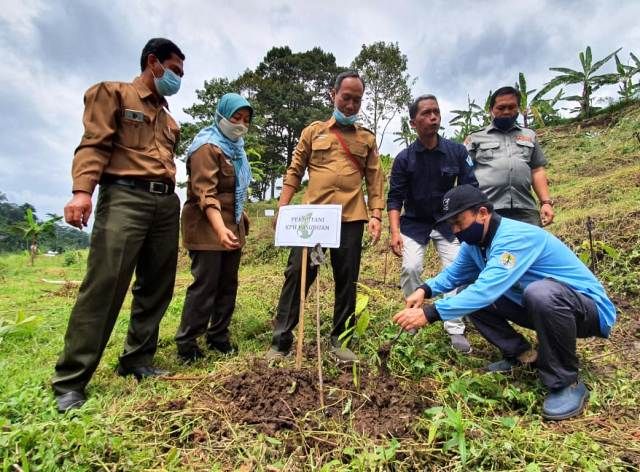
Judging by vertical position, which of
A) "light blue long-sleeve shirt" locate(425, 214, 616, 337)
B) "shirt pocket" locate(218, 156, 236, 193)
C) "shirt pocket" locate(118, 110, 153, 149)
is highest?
"shirt pocket" locate(118, 110, 153, 149)

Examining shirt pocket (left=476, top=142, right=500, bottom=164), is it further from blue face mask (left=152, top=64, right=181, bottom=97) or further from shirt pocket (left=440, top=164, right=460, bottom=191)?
blue face mask (left=152, top=64, right=181, bottom=97)

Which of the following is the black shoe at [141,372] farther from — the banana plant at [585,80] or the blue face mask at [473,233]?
the banana plant at [585,80]

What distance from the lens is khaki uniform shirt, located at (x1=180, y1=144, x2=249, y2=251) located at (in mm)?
2771

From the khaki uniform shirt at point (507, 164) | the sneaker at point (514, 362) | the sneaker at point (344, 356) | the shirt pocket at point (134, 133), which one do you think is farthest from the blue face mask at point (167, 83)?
the sneaker at point (514, 362)

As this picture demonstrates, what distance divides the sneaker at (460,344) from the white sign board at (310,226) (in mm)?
1277

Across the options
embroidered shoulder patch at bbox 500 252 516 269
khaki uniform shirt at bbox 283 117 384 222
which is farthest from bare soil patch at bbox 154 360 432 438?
khaki uniform shirt at bbox 283 117 384 222

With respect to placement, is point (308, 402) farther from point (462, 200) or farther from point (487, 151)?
point (487, 151)

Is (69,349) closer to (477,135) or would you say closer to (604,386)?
(604,386)

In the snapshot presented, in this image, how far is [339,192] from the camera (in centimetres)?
291

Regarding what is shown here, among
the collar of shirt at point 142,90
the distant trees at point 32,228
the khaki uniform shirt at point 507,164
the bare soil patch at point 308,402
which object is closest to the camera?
the bare soil patch at point 308,402

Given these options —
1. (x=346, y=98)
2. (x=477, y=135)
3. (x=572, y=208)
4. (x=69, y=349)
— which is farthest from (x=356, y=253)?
(x=572, y=208)

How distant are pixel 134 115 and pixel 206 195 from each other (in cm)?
66

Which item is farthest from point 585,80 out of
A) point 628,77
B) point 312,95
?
point 312,95

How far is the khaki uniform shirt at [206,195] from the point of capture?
277 cm
